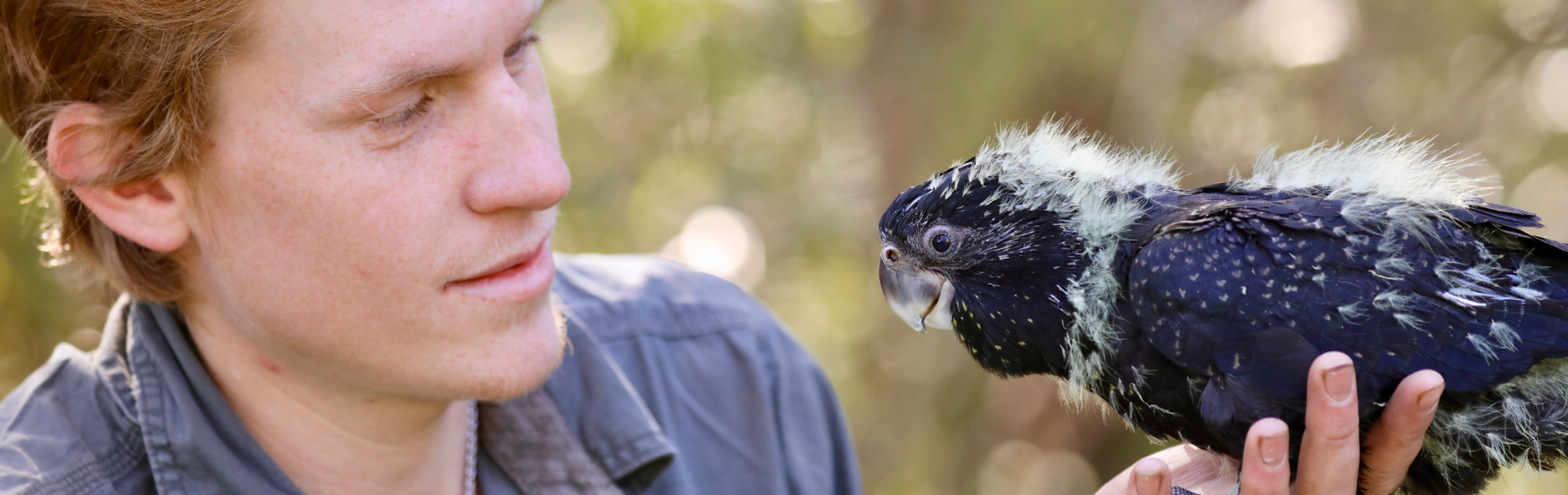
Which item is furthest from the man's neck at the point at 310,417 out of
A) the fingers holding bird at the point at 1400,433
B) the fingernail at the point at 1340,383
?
the fingers holding bird at the point at 1400,433

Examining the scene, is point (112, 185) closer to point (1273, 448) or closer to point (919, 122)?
point (1273, 448)

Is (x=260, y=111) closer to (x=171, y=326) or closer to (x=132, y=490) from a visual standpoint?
(x=171, y=326)

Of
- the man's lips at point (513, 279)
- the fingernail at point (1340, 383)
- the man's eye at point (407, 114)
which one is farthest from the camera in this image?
the man's lips at point (513, 279)

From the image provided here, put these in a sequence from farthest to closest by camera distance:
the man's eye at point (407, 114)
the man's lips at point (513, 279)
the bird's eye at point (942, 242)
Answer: the bird's eye at point (942, 242) < the man's lips at point (513, 279) < the man's eye at point (407, 114)

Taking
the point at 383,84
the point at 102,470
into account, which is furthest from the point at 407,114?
the point at 102,470

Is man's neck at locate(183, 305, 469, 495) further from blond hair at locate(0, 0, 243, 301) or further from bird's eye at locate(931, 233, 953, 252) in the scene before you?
Result: bird's eye at locate(931, 233, 953, 252)

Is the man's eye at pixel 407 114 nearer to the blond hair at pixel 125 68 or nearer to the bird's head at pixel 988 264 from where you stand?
the blond hair at pixel 125 68

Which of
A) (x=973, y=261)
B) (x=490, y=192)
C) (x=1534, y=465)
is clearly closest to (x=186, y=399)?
(x=490, y=192)

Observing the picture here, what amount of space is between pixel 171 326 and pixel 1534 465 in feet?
7.82

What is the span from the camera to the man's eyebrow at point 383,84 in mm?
1331

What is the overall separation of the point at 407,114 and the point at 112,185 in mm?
526

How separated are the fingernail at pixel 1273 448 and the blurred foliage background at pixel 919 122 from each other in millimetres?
1703

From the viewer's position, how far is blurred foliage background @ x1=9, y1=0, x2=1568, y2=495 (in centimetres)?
337

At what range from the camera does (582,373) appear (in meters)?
2.08
